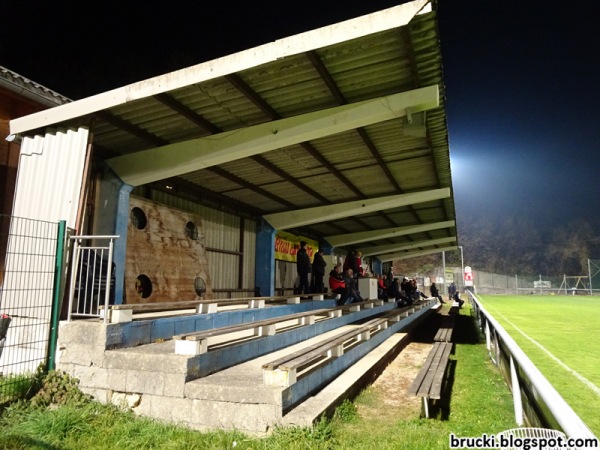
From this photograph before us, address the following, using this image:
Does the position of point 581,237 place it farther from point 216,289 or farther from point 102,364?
point 102,364

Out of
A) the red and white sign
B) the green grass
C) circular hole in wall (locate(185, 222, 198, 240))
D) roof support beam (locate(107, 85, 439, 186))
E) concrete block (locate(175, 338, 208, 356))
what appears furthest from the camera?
the red and white sign

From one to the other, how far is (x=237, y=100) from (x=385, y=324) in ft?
19.5

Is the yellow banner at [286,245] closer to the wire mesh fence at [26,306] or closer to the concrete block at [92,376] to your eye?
the wire mesh fence at [26,306]

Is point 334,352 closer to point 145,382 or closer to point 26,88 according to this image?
point 145,382

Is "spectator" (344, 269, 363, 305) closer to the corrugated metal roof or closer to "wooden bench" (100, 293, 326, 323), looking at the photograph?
"wooden bench" (100, 293, 326, 323)

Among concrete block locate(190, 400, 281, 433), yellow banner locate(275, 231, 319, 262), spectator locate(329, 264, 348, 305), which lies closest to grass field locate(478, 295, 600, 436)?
concrete block locate(190, 400, 281, 433)

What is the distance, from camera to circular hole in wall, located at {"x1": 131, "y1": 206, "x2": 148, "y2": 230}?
7.98m

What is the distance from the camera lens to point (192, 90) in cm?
581

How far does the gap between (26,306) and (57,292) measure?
30.6 inches

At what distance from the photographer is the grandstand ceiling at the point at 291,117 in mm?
5098

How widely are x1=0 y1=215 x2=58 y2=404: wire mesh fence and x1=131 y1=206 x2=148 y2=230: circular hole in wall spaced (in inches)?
81.6

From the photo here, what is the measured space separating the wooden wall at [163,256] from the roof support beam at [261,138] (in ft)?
2.96

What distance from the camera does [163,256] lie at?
805 centimetres

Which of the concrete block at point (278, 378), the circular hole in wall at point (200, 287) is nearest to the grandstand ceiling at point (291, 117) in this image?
the circular hole in wall at point (200, 287)
